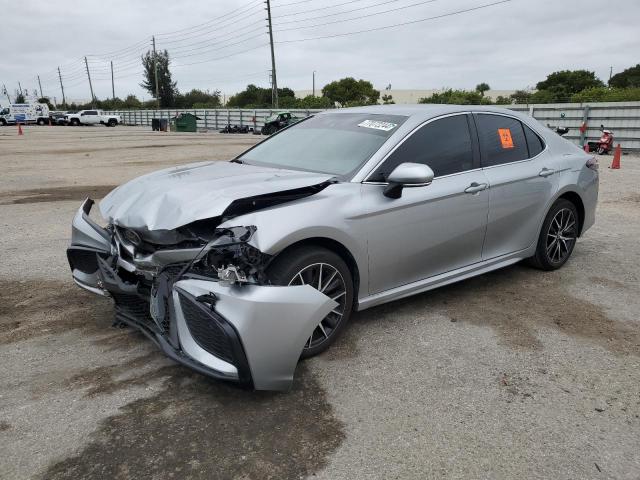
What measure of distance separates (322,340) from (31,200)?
8.19 metres

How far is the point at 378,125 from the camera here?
4.17 meters

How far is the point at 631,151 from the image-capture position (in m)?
18.3

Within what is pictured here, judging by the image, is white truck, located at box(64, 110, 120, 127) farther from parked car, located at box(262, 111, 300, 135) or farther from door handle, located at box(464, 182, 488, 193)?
door handle, located at box(464, 182, 488, 193)

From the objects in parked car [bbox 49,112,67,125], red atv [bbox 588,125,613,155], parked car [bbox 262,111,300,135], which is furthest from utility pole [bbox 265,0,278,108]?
red atv [bbox 588,125,613,155]

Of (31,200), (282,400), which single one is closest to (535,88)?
(31,200)

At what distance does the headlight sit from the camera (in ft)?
9.46

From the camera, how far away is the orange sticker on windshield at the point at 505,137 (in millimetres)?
4719

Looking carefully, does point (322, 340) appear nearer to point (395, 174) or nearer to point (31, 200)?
point (395, 174)

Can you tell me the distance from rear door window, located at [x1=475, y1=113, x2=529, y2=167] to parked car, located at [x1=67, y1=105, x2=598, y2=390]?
14 millimetres

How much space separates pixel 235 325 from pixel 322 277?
82cm

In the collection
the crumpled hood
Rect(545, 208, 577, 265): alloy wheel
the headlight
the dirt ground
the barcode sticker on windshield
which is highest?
the barcode sticker on windshield

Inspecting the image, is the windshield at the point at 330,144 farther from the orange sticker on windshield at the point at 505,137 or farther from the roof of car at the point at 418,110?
the orange sticker on windshield at the point at 505,137

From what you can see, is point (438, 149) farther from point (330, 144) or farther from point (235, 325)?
point (235, 325)

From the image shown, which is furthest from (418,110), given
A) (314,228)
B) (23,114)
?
(23,114)
